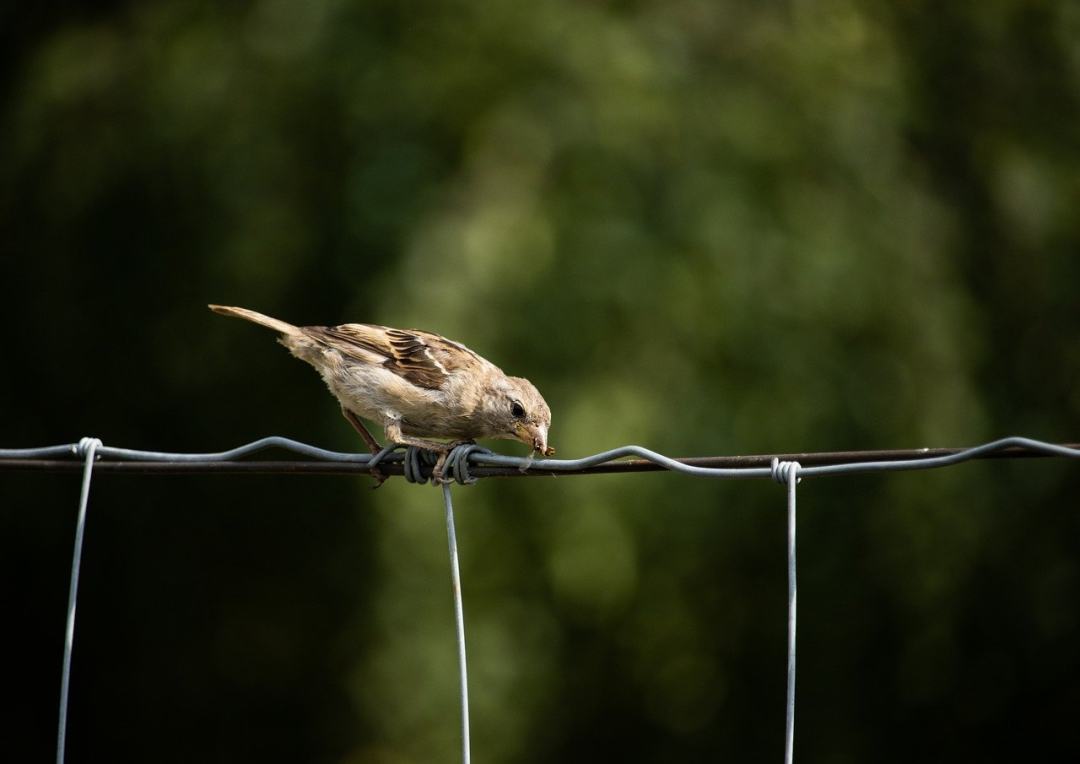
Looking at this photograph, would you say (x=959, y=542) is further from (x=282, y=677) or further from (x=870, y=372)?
(x=282, y=677)

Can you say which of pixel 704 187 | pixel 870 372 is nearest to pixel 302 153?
pixel 704 187

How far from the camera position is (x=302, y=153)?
630 centimetres

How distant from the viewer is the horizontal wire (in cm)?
242

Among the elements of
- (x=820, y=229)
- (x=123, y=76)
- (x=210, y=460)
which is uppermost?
(x=123, y=76)

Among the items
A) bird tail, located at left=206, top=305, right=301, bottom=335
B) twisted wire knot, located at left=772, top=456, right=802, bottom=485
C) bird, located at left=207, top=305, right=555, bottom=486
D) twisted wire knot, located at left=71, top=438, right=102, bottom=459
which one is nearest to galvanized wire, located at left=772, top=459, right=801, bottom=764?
twisted wire knot, located at left=772, top=456, right=802, bottom=485

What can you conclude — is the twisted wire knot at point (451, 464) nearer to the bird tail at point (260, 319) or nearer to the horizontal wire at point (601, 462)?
the horizontal wire at point (601, 462)

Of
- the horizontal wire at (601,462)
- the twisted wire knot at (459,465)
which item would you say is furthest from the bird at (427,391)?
the twisted wire knot at (459,465)

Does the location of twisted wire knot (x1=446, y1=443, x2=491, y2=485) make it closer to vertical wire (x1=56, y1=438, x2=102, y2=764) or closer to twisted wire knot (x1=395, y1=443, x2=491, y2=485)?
twisted wire knot (x1=395, y1=443, x2=491, y2=485)

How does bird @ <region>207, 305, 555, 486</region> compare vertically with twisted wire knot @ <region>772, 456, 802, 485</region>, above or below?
above

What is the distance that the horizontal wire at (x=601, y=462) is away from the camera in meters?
2.42

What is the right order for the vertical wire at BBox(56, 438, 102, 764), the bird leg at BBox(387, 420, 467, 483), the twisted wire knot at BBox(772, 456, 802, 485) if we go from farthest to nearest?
the bird leg at BBox(387, 420, 467, 483), the vertical wire at BBox(56, 438, 102, 764), the twisted wire knot at BBox(772, 456, 802, 485)

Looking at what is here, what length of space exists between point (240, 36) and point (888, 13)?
3.67 m

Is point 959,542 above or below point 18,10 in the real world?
below

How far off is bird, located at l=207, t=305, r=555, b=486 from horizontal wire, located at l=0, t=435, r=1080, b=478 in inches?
27.1
